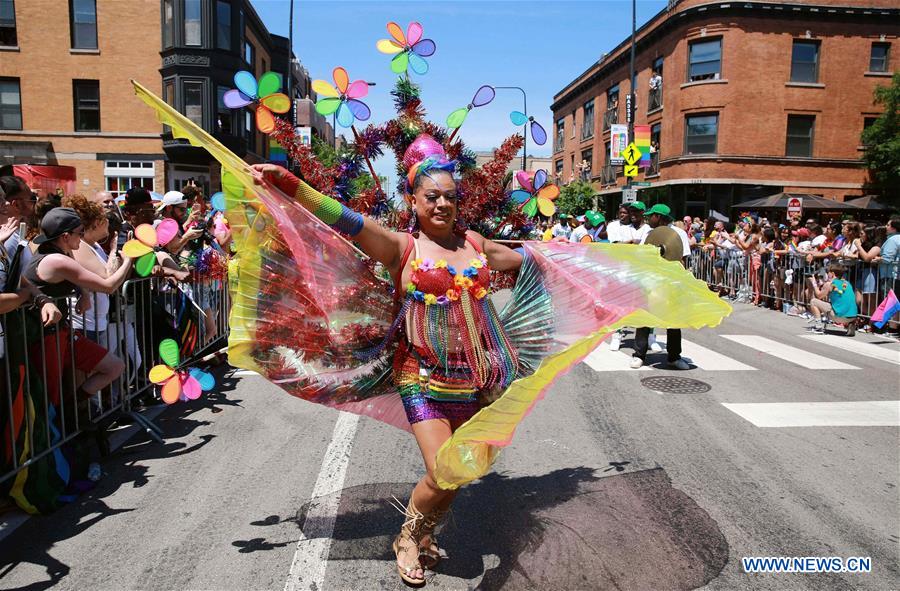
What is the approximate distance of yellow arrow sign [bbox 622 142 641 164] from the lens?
19344 mm

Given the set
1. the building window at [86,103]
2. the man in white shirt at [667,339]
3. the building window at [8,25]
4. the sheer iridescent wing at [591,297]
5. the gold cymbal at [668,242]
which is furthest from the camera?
the building window at [86,103]

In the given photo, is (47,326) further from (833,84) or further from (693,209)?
(833,84)

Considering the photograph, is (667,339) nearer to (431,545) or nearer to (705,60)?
(431,545)

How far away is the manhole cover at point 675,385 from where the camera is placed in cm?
664

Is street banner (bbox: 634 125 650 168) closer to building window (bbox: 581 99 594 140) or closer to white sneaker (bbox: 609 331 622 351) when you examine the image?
white sneaker (bbox: 609 331 622 351)

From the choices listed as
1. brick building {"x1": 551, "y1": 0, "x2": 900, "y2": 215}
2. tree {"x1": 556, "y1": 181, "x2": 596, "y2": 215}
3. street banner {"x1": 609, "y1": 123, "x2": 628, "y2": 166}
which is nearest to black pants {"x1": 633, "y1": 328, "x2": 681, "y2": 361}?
street banner {"x1": 609, "y1": 123, "x2": 628, "y2": 166}

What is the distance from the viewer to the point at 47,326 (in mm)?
4137

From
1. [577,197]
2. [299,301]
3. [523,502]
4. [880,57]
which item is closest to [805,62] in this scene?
[880,57]

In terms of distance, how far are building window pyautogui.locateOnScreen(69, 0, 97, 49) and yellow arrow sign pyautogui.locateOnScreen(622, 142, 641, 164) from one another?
73.4 ft

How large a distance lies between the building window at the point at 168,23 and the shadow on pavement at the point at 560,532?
91.8 ft

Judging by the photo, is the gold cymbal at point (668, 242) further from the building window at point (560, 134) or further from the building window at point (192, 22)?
the building window at point (560, 134)

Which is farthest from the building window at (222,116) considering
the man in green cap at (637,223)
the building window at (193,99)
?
the man in green cap at (637,223)

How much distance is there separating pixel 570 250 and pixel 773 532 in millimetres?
1935

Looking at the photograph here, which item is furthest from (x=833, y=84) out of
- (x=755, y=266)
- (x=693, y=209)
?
(x=755, y=266)
